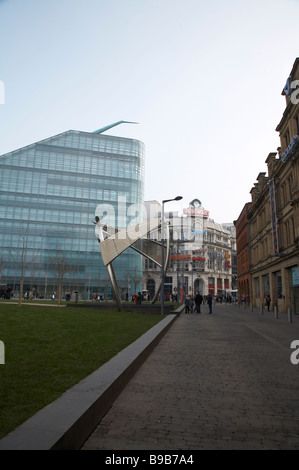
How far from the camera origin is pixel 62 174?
223 feet

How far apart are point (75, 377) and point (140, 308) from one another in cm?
2026

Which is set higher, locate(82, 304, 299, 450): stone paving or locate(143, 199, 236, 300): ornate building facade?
locate(143, 199, 236, 300): ornate building facade

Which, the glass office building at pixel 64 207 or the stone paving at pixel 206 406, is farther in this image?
the glass office building at pixel 64 207

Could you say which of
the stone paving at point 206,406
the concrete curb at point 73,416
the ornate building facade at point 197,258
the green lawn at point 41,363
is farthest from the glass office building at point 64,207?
the concrete curb at point 73,416

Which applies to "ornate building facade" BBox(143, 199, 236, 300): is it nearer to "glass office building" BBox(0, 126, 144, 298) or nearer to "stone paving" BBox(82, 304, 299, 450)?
"glass office building" BBox(0, 126, 144, 298)

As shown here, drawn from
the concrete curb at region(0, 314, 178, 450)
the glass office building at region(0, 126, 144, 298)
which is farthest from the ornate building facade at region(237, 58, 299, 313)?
the glass office building at region(0, 126, 144, 298)

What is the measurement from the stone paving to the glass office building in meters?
54.8

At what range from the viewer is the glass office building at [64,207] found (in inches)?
2477

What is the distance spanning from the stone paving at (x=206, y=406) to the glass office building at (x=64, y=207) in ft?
180

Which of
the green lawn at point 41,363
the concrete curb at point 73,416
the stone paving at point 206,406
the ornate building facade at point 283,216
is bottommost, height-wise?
the stone paving at point 206,406

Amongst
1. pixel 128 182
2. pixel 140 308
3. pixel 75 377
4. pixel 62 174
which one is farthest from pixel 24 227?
pixel 75 377

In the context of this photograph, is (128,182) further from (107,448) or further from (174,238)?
(107,448)

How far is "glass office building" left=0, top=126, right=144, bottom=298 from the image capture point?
62.9 meters

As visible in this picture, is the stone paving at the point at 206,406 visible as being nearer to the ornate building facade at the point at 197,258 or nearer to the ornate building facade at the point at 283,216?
the ornate building facade at the point at 283,216
